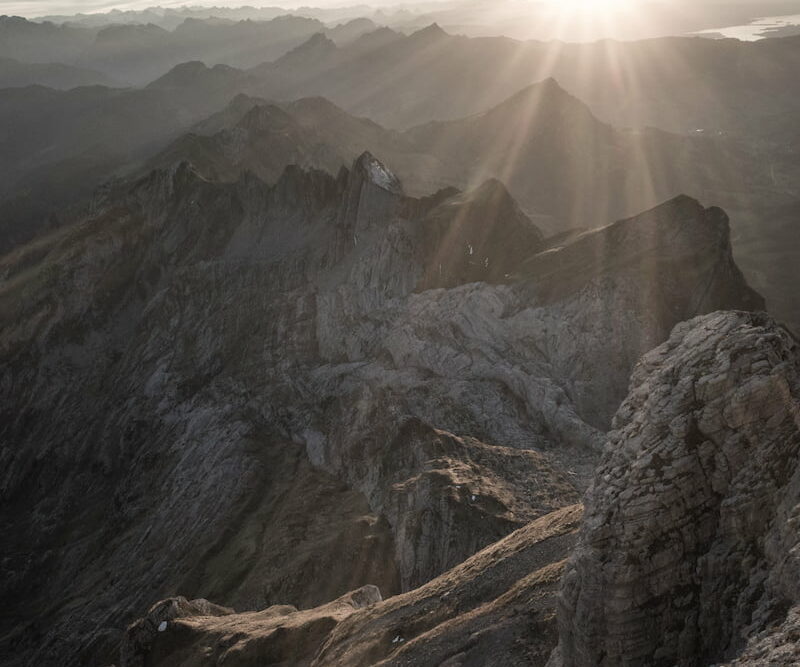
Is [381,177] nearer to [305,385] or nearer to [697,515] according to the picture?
[305,385]

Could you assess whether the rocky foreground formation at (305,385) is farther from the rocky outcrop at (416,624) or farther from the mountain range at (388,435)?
the rocky outcrop at (416,624)

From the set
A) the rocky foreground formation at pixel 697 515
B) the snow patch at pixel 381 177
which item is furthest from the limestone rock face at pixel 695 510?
the snow patch at pixel 381 177

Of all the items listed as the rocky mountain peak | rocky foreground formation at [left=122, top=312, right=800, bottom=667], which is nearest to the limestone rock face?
rocky foreground formation at [left=122, top=312, right=800, bottom=667]

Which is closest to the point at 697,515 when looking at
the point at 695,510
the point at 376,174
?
the point at 695,510

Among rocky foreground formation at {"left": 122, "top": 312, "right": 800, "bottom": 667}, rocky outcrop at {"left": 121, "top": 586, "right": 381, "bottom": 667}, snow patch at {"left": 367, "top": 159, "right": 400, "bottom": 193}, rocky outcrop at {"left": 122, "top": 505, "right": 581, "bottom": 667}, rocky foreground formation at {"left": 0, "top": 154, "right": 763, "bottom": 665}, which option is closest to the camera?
rocky foreground formation at {"left": 122, "top": 312, "right": 800, "bottom": 667}

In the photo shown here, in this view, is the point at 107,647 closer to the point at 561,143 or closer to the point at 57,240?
the point at 57,240

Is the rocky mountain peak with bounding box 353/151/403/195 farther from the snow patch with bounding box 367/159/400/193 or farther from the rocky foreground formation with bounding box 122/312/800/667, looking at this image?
the rocky foreground formation with bounding box 122/312/800/667
